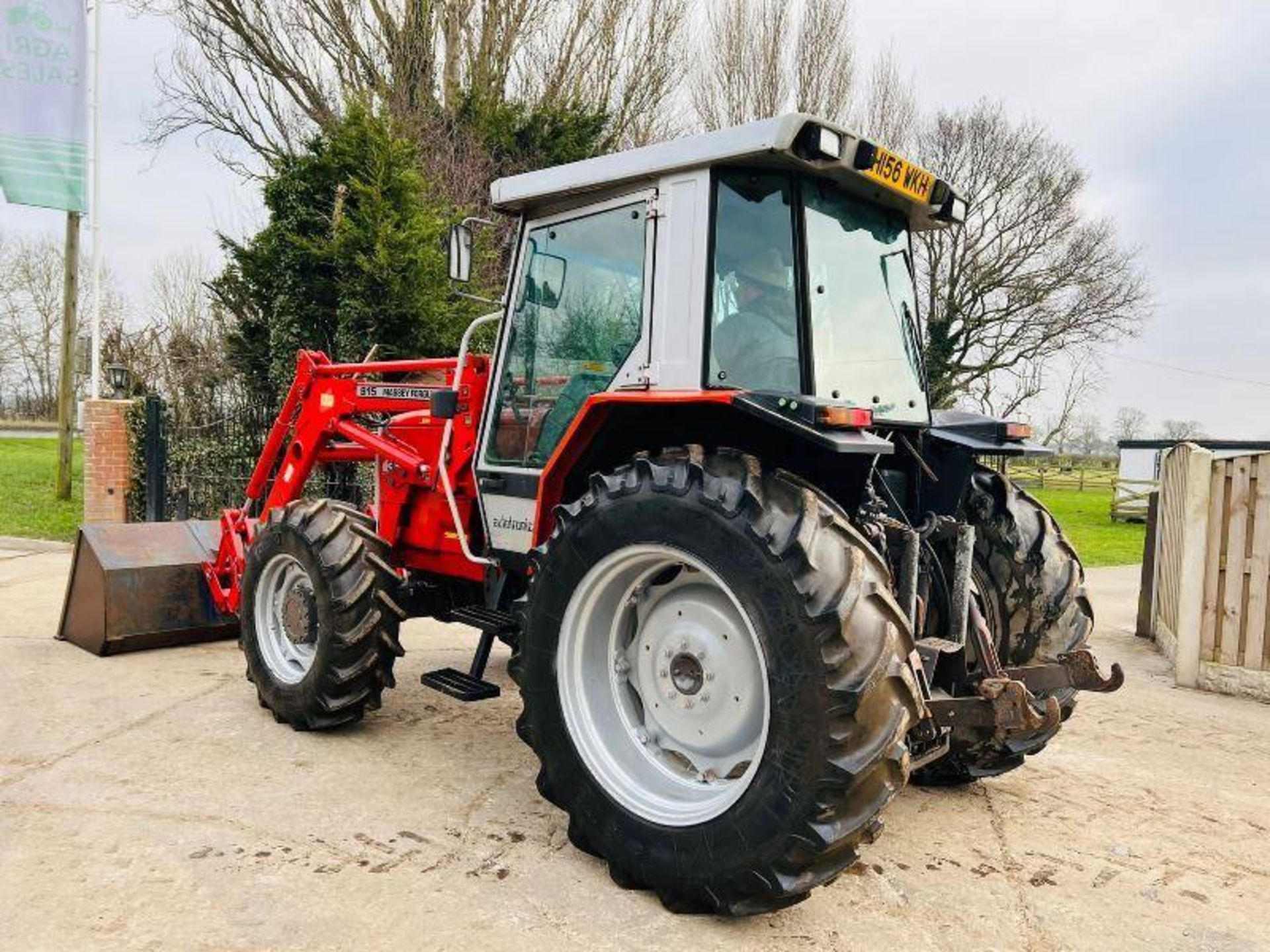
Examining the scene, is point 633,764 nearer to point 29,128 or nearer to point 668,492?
point 668,492

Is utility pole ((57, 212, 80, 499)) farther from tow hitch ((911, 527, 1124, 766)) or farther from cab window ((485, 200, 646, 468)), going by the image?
tow hitch ((911, 527, 1124, 766))

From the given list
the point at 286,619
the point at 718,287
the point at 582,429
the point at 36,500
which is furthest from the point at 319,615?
the point at 36,500

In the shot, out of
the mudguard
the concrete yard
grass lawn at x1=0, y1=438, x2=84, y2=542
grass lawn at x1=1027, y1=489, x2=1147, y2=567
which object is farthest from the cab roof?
grass lawn at x1=0, y1=438, x2=84, y2=542

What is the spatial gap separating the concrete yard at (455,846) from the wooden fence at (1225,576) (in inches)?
44.4

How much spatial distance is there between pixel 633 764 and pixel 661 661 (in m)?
0.35

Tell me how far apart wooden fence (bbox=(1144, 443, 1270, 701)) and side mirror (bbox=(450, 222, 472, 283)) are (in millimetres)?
5007

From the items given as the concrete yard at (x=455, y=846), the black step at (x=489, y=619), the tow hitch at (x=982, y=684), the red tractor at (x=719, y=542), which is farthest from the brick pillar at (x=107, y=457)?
the tow hitch at (x=982, y=684)

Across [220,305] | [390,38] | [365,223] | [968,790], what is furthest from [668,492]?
[390,38]

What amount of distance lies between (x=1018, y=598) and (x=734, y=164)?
2.12 metres

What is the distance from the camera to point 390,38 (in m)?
16.2

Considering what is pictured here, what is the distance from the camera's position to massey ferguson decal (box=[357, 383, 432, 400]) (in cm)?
461

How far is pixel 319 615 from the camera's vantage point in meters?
4.10

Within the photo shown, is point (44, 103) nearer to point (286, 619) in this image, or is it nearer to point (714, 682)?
point (286, 619)

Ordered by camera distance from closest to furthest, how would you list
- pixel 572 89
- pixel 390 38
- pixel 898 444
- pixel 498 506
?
pixel 898 444
pixel 498 506
pixel 390 38
pixel 572 89
